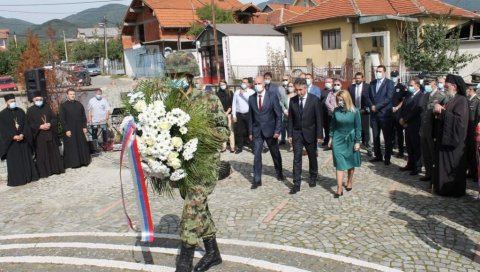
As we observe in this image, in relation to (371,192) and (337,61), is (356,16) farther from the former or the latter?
(371,192)

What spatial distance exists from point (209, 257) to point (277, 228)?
151 cm

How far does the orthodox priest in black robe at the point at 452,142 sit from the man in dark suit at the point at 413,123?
4.39 feet

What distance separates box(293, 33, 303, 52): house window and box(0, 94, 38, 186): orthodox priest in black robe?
22.4 meters

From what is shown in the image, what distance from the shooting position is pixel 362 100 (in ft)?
33.7

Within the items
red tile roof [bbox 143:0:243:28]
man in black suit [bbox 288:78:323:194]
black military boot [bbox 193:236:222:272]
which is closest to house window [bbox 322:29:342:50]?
red tile roof [bbox 143:0:243:28]

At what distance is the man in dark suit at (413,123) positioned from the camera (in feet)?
28.7

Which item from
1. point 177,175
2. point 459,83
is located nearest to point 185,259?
point 177,175

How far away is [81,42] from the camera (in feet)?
240

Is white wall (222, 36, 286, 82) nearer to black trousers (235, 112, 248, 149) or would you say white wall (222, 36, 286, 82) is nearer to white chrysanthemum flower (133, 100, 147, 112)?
black trousers (235, 112, 248, 149)

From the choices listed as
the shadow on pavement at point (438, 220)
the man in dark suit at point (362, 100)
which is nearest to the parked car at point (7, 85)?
the man in dark suit at point (362, 100)

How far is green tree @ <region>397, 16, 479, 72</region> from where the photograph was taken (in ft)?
68.7

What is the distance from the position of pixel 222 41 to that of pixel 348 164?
25.1 metres

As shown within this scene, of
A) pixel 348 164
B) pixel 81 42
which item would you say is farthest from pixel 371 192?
pixel 81 42

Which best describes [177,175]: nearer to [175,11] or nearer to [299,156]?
[299,156]
